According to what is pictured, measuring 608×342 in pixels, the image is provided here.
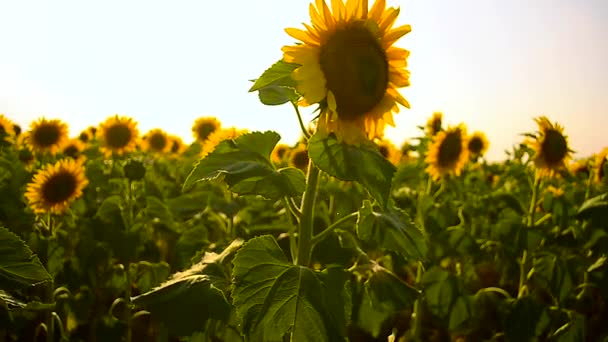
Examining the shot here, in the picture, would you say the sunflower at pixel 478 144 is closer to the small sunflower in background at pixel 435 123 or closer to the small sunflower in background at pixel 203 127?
the small sunflower in background at pixel 435 123

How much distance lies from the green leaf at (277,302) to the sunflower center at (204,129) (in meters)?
6.12

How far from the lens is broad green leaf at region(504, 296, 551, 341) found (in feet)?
10.7

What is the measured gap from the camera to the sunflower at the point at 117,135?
5992mm

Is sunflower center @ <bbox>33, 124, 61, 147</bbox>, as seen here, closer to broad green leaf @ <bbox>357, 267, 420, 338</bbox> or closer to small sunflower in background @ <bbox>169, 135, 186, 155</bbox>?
small sunflower in background @ <bbox>169, 135, 186, 155</bbox>

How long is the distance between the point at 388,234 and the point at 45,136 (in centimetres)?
534

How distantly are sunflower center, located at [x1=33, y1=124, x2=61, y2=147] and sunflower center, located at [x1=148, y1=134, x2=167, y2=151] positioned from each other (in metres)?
2.64

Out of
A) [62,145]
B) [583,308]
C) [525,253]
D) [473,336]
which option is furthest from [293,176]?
[62,145]

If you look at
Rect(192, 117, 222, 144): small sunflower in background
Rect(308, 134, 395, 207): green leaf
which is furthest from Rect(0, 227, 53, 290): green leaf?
Rect(192, 117, 222, 144): small sunflower in background

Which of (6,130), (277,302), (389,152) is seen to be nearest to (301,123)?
(277,302)

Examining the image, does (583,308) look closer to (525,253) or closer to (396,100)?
(525,253)

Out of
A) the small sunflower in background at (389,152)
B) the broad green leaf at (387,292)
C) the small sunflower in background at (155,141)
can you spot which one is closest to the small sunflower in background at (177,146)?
the small sunflower in background at (155,141)

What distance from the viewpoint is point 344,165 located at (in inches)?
63.4

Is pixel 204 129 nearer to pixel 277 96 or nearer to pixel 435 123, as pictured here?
pixel 435 123

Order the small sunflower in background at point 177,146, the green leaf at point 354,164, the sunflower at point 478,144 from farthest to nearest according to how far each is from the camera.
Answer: the small sunflower in background at point 177,146 < the sunflower at point 478,144 < the green leaf at point 354,164
